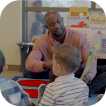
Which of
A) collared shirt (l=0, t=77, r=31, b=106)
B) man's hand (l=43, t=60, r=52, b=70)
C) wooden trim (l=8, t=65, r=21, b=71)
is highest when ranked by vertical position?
man's hand (l=43, t=60, r=52, b=70)

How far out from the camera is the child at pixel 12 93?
1089mm

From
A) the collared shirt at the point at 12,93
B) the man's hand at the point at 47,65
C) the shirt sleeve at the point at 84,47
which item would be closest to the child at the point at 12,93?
the collared shirt at the point at 12,93

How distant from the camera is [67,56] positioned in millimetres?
1013

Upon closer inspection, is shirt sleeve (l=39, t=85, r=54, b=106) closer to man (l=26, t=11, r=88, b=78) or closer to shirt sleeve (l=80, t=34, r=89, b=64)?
man (l=26, t=11, r=88, b=78)

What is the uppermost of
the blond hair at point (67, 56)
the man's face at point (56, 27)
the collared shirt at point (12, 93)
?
the man's face at point (56, 27)

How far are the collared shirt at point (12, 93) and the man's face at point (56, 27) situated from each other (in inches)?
9.7

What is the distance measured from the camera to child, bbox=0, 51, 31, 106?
1.09 meters

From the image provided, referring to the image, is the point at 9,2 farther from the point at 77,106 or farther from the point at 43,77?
the point at 77,106

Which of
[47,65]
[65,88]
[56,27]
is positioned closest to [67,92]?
[65,88]

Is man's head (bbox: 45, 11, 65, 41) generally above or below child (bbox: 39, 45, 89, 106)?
above

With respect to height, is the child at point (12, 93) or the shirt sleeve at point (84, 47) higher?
the shirt sleeve at point (84, 47)

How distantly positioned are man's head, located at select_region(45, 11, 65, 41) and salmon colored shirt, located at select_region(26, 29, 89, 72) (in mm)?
18

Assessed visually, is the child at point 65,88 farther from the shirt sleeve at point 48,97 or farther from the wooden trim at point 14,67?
the wooden trim at point 14,67

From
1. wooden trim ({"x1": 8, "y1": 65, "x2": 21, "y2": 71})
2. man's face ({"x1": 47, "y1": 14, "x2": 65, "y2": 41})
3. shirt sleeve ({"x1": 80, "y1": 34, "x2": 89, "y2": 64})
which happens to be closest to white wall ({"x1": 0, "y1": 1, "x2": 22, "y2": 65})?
wooden trim ({"x1": 8, "y1": 65, "x2": 21, "y2": 71})
